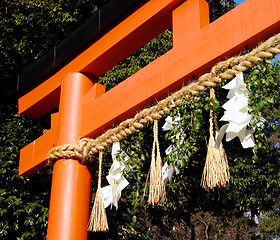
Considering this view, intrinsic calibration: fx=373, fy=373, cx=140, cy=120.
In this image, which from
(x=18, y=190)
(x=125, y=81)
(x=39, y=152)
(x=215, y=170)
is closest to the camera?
(x=215, y=170)

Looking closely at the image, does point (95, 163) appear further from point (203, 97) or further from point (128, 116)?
point (203, 97)

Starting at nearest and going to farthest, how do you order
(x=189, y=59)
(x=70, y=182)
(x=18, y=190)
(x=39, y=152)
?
(x=189, y=59) → (x=70, y=182) → (x=39, y=152) → (x=18, y=190)

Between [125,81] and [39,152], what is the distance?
2.39ft

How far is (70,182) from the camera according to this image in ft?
5.82

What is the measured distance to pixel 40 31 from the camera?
3834 mm

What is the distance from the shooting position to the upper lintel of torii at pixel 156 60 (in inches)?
49.6

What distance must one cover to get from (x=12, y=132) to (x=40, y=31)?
1.35 metres

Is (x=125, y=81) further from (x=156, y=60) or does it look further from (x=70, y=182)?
(x=70, y=182)

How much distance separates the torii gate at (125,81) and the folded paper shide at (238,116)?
125mm

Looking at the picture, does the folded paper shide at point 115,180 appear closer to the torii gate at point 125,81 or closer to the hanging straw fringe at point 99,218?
the hanging straw fringe at point 99,218

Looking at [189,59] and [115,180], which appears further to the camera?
[115,180]

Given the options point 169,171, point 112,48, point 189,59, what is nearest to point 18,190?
point 112,48

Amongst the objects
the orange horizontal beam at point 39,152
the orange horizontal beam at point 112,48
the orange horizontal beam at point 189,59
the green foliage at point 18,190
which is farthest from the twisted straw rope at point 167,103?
the green foliage at point 18,190

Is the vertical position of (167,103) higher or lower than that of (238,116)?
higher
